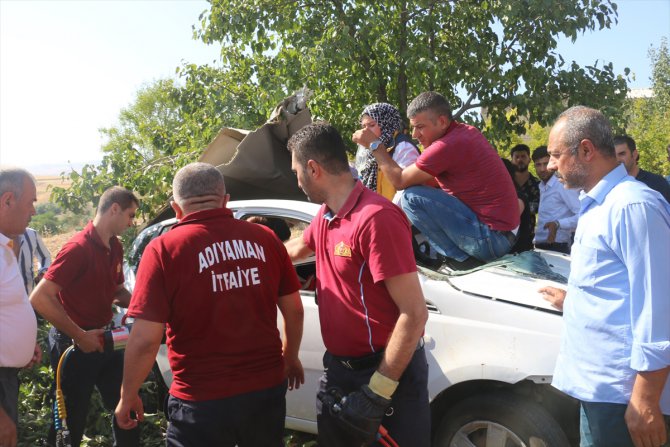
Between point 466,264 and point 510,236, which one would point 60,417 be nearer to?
point 466,264

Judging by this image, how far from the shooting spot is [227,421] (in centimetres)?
261

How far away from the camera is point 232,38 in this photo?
318 inches

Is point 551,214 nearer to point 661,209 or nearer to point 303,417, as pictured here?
point 303,417

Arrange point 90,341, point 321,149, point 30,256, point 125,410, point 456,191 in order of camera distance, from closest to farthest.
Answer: point 321,149 < point 125,410 < point 90,341 < point 456,191 < point 30,256

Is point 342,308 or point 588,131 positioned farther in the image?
point 342,308

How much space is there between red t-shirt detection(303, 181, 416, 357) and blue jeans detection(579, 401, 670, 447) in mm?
799

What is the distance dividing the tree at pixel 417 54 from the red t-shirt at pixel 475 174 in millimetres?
3027

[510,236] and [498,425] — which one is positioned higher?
[510,236]

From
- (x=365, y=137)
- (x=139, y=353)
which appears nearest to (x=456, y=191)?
(x=365, y=137)

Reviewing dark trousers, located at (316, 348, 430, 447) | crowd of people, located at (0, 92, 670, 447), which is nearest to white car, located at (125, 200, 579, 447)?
crowd of people, located at (0, 92, 670, 447)

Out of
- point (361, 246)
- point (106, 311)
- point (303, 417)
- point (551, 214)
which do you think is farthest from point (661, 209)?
point (551, 214)

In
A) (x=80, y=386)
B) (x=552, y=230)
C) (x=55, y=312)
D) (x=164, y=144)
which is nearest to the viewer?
(x=55, y=312)

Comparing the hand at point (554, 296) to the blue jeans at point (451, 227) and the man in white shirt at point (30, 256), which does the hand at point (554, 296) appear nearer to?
the blue jeans at point (451, 227)

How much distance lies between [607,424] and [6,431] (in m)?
2.37
